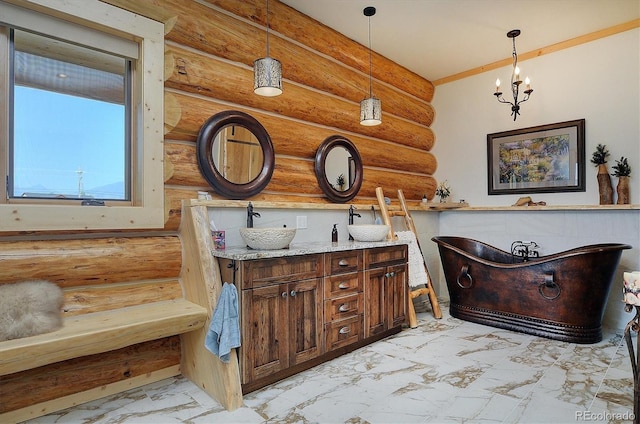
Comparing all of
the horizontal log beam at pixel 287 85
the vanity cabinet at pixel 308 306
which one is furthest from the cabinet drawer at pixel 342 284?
the horizontal log beam at pixel 287 85

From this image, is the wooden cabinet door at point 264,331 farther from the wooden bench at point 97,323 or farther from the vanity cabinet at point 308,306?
the wooden bench at point 97,323

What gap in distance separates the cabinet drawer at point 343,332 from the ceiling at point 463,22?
9.31 ft

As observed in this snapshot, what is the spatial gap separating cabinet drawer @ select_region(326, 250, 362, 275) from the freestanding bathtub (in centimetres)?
132

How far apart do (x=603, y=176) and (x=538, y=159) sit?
2.29 ft

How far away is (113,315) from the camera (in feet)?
7.67

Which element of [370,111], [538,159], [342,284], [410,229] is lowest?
[342,284]

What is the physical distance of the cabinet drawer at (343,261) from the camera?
292cm

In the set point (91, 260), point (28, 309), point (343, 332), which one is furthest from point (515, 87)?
point (28, 309)

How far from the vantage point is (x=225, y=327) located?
7.41 feet

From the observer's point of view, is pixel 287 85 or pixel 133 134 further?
pixel 287 85

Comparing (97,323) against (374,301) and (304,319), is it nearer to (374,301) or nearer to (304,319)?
(304,319)

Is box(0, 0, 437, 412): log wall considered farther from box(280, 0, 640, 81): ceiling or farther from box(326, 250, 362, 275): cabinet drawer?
box(326, 250, 362, 275): cabinet drawer

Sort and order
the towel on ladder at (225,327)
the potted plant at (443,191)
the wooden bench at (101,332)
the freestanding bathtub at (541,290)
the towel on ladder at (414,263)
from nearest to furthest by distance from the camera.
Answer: the wooden bench at (101,332), the towel on ladder at (225,327), the freestanding bathtub at (541,290), the towel on ladder at (414,263), the potted plant at (443,191)

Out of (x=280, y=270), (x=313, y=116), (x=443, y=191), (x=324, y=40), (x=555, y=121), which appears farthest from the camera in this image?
(x=443, y=191)
